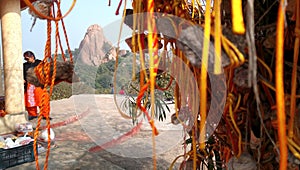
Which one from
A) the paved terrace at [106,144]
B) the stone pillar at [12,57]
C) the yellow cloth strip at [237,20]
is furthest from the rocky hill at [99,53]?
the stone pillar at [12,57]

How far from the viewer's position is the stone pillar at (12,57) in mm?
2518

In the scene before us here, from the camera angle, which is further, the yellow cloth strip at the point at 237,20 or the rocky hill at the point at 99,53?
the rocky hill at the point at 99,53

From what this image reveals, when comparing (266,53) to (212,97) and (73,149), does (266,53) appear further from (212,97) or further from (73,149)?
(73,149)

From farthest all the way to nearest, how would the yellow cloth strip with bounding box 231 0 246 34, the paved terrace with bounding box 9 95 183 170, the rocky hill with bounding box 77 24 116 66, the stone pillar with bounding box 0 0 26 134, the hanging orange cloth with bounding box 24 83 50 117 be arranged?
the hanging orange cloth with bounding box 24 83 50 117, the stone pillar with bounding box 0 0 26 134, the paved terrace with bounding box 9 95 183 170, the rocky hill with bounding box 77 24 116 66, the yellow cloth strip with bounding box 231 0 246 34

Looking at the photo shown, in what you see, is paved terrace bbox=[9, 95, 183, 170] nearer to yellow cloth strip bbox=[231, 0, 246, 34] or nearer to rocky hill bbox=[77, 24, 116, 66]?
rocky hill bbox=[77, 24, 116, 66]

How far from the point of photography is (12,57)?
2.54 meters

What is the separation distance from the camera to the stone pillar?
252 centimetres

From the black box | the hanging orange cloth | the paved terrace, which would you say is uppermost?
the hanging orange cloth

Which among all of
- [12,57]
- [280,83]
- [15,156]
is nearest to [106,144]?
[15,156]

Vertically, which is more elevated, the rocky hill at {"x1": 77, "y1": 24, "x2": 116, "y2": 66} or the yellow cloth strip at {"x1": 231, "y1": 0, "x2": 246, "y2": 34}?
the rocky hill at {"x1": 77, "y1": 24, "x2": 116, "y2": 66}

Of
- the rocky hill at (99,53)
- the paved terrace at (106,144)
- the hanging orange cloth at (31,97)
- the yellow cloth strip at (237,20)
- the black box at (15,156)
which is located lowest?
the paved terrace at (106,144)

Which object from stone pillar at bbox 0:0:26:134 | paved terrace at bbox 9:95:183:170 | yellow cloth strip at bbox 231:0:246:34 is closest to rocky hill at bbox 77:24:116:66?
paved terrace at bbox 9:95:183:170

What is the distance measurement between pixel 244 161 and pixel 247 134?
0.05 metres

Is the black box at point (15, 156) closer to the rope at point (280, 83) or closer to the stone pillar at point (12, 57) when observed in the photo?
the stone pillar at point (12, 57)
